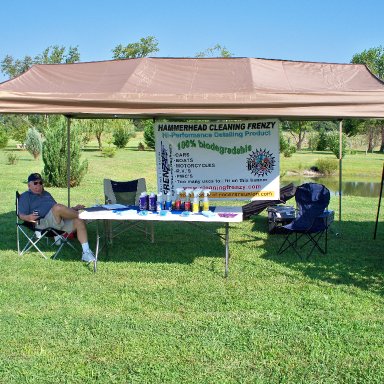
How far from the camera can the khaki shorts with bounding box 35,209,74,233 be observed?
5969 mm

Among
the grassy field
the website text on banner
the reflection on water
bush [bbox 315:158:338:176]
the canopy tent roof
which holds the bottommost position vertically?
the reflection on water

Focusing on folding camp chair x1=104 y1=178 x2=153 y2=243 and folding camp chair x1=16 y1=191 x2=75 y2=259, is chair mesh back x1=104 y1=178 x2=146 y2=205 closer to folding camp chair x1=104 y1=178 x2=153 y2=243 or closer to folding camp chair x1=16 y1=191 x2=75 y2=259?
folding camp chair x1=104 y1=178 x2=153 y2=243

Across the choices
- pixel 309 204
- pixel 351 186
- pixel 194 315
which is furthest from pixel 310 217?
pixel 351 186

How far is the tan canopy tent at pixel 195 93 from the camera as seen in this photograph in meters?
5.10

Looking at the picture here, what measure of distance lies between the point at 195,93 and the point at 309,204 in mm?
2202

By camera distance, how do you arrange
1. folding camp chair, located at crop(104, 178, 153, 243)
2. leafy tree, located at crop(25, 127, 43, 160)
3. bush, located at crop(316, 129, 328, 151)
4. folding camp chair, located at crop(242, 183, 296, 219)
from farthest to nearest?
bush, located at crop(316, 129, 328, 151) < leafy tree, located at crop(25, 127, 43, 160) < folding camp chair, located at crop(242, 183, 296, 219) < folding camp chair, located at crop(104, 178, 153, 243)

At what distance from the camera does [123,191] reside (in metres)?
7.02

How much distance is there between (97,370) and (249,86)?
3.30 m

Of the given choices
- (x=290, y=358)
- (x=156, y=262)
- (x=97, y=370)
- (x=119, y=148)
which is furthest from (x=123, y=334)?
(x=119, y=148)

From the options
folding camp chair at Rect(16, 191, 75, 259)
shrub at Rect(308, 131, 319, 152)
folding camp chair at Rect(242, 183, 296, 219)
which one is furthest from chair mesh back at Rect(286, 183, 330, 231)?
shrub at Rect(308, 131, 319, 152)

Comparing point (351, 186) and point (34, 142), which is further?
point (34, 142)

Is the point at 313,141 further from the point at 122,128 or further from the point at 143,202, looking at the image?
the point at 143,202

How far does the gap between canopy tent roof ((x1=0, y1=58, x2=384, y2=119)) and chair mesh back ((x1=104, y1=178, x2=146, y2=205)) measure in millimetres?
1552

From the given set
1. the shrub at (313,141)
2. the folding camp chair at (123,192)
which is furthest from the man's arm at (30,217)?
the shrub at (313,141)
